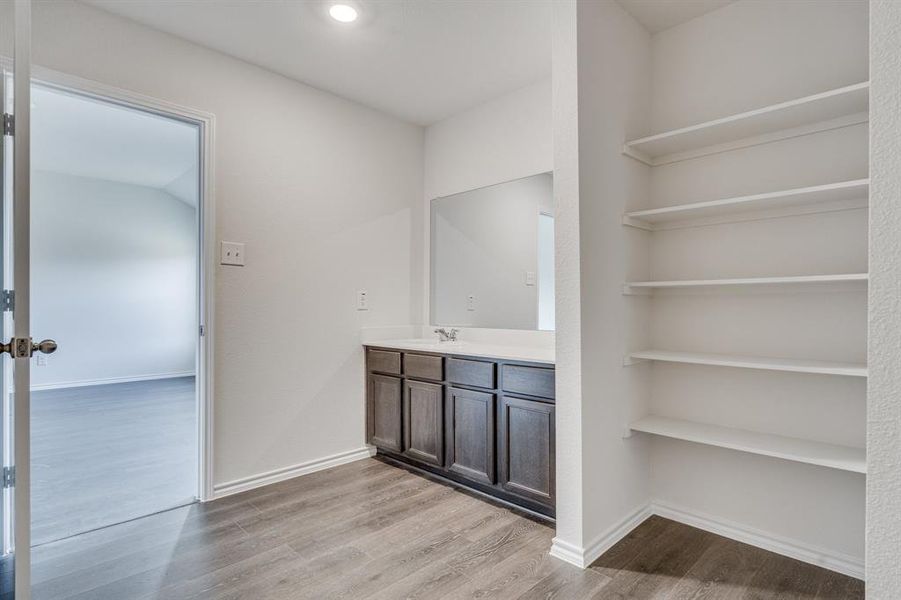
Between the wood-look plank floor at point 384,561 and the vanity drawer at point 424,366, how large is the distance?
0.75 metres

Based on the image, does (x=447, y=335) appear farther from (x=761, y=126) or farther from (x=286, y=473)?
(x=761, y=126)

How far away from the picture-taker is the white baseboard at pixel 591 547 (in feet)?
6.48

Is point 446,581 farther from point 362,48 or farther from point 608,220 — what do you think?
point 362,48

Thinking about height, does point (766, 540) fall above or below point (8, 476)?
below

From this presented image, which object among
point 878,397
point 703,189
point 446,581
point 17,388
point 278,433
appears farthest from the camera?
point 278,433

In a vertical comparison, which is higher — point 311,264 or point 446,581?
point 311,264

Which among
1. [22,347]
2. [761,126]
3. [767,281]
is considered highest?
[761,126]

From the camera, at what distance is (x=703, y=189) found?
2334mm

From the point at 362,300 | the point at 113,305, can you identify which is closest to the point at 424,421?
the point at 362,300

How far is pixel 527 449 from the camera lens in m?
2.38

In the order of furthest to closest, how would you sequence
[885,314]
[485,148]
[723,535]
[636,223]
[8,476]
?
1. [485,148]
2. [636,223]
3. [723,535]
4. [8,476]
5. [885,314]

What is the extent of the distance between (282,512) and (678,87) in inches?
120

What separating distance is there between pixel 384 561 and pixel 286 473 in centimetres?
118

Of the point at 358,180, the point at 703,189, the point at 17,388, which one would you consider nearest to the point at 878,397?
the point at 703,189
